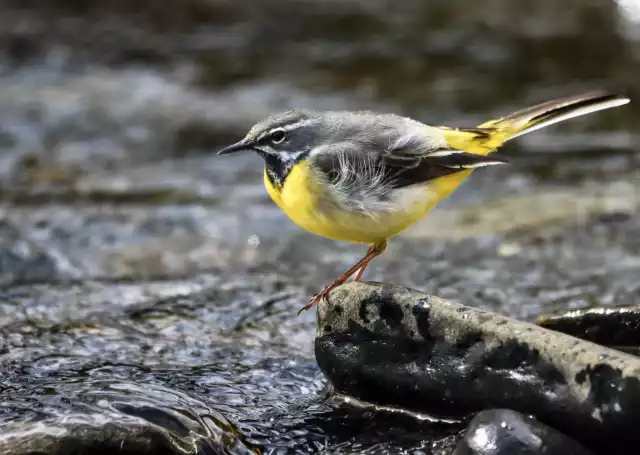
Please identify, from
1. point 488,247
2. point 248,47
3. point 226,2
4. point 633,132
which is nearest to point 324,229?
point 488,247

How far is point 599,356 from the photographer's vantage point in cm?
461

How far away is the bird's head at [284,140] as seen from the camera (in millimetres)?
5707

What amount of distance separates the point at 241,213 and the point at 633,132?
216 inches

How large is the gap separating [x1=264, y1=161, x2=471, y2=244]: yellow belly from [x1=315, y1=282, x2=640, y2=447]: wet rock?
0.32 m

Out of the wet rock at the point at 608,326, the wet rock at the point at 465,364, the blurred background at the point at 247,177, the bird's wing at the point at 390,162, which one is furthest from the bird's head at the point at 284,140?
the wet rock at the point at 608,326

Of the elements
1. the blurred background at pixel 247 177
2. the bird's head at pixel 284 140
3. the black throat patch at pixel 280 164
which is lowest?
the blurred background at pixel 247 177

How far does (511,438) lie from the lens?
14.5ft

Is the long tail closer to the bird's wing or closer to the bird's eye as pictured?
the bird's wing

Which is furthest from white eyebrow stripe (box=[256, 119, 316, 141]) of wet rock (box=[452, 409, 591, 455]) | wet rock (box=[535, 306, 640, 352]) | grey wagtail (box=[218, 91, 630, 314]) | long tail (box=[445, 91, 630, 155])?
wet rock (box=[452, 409, 591, 455])

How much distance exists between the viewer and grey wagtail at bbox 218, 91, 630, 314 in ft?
18.1

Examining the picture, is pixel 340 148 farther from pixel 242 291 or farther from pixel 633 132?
pixel 633 132

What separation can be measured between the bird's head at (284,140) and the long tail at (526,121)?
81 cm

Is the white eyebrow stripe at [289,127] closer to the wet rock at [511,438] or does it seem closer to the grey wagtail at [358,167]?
the grey wagtail at [358,167]

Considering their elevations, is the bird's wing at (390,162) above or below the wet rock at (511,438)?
above
